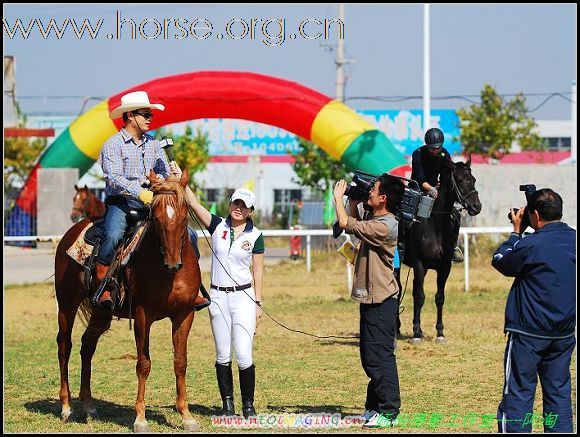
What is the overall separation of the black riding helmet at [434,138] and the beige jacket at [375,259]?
479 cm

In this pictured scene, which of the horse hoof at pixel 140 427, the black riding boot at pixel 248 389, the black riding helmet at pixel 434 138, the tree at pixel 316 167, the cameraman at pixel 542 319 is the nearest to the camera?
the cameraman at pixel 542 319

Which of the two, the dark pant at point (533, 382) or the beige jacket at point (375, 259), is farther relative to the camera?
the beige jacket at point (375, 259)

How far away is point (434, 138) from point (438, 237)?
4.48ft

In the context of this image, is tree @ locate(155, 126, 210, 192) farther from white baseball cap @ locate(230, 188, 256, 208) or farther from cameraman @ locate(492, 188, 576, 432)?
cameraman @ locate(492, 188, 576, 432)

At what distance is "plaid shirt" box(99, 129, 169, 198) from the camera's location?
874 cm

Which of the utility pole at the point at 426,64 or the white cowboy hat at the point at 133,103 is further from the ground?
the utility pole at the point at 426,64

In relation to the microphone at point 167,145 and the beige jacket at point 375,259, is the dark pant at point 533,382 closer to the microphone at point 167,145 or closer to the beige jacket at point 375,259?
the beige jacket at point 375,259

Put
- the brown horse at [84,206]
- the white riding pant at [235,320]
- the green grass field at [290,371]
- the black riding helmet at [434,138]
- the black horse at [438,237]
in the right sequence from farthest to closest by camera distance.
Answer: the brown horse at [84,206] → the black horse at [438,237] → the black riding helmet at [434,138] → the green grass field at [290,371] → the white riding pant at [235,320]

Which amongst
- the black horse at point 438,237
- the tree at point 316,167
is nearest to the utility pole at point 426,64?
the black horse at point 438,237

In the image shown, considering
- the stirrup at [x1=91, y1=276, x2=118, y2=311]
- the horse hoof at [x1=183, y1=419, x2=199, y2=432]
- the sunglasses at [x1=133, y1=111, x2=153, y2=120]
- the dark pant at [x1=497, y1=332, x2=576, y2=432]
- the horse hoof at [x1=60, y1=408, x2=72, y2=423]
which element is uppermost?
the sunglasses at [x1=133, y1=111, x2=153, y2=120]

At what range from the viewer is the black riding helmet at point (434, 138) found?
521 inches

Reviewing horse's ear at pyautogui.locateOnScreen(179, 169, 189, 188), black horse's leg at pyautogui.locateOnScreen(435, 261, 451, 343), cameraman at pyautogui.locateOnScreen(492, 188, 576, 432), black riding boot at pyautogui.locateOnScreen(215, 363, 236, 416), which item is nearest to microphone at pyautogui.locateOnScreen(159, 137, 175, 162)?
horse's ear at pyautogui.locateOnScreen(179, 169, 189, 188)

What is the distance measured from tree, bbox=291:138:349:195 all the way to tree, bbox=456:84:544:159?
627 centimetres

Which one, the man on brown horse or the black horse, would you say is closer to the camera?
the man on brown horse
